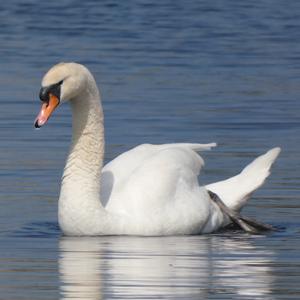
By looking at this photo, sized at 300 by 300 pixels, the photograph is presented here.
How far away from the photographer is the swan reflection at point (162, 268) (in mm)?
8773

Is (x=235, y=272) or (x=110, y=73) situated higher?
(x=235, y=272)

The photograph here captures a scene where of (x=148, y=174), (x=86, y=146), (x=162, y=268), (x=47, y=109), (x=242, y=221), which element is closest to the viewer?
(x=162, y=268)

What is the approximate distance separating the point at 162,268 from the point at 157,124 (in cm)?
568

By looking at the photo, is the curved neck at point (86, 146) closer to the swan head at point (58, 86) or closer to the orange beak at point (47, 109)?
the swan head at point (58, 86)

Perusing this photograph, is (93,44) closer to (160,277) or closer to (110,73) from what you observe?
(110,73)

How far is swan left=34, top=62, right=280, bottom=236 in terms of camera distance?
10.8 meters

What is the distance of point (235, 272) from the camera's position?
935 cm

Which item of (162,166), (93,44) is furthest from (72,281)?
(93,44)

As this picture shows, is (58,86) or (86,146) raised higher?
(58,86)

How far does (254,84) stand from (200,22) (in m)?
7.49

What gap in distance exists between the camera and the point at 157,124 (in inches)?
595

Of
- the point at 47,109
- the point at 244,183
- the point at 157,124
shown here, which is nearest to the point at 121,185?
the point at 47,109

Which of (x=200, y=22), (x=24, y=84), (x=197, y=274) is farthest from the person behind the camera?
(x=200, y=22)

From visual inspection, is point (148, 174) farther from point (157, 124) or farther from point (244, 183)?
point (157, 124)
